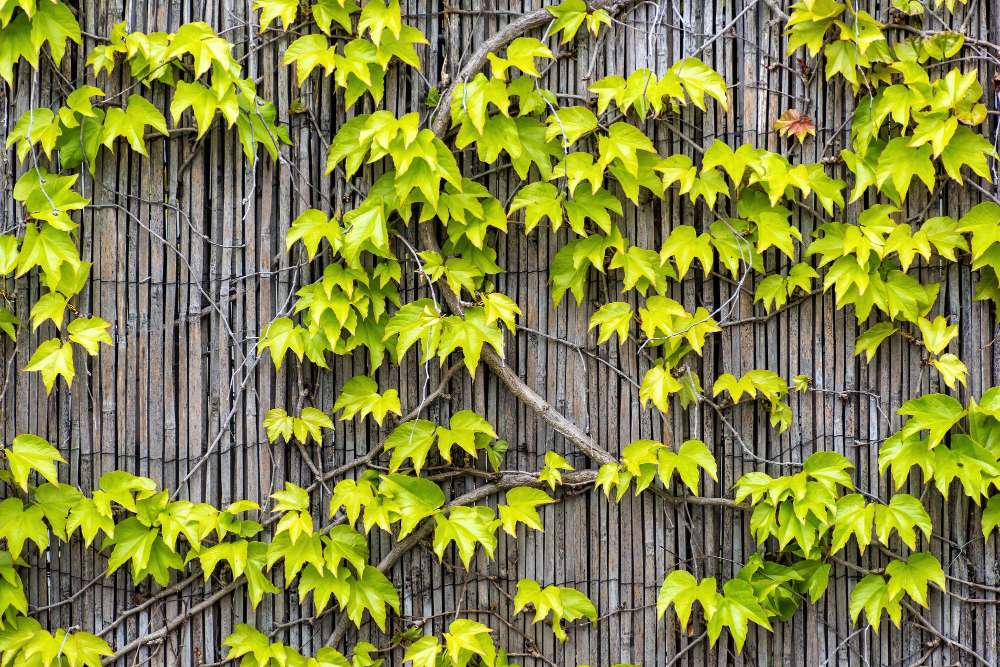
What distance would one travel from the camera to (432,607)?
6.91ft

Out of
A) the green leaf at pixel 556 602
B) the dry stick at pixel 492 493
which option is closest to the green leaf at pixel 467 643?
the green leaf at pixel 556 602

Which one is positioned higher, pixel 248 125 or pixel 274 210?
pixel 248 125

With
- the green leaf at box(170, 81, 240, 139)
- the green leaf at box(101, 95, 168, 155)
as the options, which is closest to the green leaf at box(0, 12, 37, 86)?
the green leaf at box(101, 95, 168, 155)

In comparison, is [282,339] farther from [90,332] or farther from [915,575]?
[915,575]

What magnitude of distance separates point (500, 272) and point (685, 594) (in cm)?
103

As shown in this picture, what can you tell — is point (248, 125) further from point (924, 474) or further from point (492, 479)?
point (924, 474)

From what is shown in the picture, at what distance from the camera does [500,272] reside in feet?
6.79

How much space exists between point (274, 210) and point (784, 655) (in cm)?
196

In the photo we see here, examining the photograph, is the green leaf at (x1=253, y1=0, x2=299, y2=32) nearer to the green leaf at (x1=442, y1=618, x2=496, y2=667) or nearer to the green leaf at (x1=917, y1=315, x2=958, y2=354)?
the green leaf at (x1=442, y1=618, x2=496, y2=667)

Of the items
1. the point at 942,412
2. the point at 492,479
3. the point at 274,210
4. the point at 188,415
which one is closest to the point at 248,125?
the point at 274,210

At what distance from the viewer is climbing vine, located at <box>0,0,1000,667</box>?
1950mm

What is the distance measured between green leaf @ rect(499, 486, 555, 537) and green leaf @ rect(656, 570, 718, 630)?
393 mm

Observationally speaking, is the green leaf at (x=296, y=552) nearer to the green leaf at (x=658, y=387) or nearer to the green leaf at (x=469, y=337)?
the green leaf at (x=469, y=337)

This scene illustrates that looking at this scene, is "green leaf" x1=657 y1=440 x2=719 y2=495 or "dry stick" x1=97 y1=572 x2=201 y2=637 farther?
"dry stick" x1=97 y1=572 x2=201 y2=637
